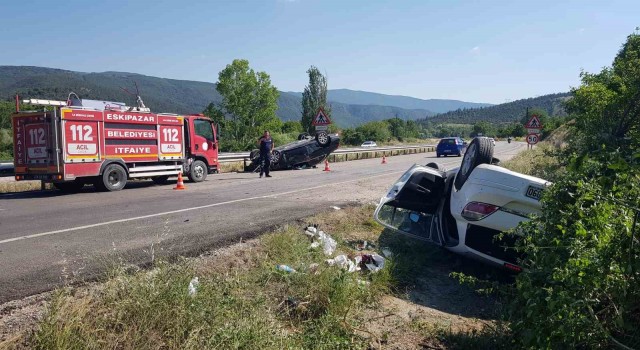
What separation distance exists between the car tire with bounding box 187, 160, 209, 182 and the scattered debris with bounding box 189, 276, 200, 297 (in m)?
11.9

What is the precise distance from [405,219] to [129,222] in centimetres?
433

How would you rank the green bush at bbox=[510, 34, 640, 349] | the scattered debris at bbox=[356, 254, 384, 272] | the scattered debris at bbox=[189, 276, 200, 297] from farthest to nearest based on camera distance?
the scattered debris at bbox=[356, 254, 384, 272]
the scattered debris at bbox=[189, 276, 200, 297]
the green bush at bbox=[510, 34, 640, 349]

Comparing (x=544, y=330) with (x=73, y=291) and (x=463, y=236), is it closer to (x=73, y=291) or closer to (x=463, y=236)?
(x=463, y=236)

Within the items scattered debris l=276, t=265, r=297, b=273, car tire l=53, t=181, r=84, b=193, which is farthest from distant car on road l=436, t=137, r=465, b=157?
scattered debris l=276, t=265, r=297, b=273

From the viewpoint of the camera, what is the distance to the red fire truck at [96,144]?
39.6 feet

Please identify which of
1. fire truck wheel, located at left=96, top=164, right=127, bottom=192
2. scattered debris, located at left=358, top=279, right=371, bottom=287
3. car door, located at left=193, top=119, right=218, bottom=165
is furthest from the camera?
car door, located at left=193, top=119, right=218, bottom=165

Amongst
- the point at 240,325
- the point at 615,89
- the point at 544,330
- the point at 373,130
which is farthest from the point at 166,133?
the point at 373,130

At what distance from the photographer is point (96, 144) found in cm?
1272

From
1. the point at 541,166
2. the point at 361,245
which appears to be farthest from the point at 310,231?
the point at 541,166

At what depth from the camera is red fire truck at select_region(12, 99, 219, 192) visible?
1206cm

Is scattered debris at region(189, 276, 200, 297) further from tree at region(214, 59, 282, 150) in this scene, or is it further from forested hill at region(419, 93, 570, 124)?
forested hill at region(419, 93, 570, 124)

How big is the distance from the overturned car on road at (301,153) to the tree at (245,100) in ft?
157

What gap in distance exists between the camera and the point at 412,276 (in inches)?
239

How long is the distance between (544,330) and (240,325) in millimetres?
2031
